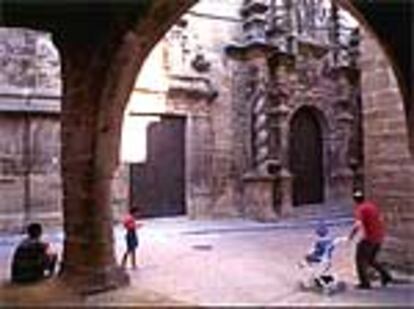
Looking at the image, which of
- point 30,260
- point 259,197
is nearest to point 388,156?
point 30,260

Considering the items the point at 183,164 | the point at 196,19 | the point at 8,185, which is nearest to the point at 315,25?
the point at 196,19

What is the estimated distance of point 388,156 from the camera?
8195mm

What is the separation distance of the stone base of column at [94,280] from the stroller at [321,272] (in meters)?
1.91

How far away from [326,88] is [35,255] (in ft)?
36.2

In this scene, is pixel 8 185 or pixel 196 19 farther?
pixel 196 19

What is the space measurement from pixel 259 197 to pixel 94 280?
8.26 m

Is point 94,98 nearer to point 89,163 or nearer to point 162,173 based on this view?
point 89,163

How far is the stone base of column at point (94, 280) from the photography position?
256 inches

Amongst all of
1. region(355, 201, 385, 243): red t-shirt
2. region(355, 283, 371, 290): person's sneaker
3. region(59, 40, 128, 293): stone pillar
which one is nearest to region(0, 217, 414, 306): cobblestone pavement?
region(355, 283, 371, 290): person's sneaker

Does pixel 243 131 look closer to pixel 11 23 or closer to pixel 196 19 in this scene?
pixel 196 19

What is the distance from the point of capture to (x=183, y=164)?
46.7 ft

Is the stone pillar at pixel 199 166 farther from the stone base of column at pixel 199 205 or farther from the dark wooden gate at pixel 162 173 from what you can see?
the dark wooden gate at pixel 162 173

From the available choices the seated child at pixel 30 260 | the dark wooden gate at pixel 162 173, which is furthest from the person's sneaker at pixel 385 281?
the dark wooden gate at pixel 162 173

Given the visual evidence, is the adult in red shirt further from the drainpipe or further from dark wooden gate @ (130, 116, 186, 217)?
dark wooden gate @ (130, 116, 186, 217)
